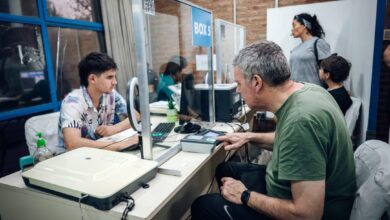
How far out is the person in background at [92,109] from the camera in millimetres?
1485

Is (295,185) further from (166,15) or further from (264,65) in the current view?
(166,15)

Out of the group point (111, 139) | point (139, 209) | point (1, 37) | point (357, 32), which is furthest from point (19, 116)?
point (357, 32)

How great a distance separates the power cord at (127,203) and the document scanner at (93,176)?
0.01 m

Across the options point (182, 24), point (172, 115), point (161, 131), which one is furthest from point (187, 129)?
point (182, 24)

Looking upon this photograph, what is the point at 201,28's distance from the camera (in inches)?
70.9

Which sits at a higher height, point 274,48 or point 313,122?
point 274,48

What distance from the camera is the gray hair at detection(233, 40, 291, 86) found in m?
1.02

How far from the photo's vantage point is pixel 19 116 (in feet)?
8.85

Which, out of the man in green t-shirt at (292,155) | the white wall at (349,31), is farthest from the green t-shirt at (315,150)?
the white wall at (349,31)

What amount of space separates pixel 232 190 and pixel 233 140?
408 millimetres

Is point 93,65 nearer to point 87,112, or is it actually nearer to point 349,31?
point 87,112

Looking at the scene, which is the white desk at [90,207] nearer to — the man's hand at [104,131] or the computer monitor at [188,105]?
the computer monitor at [188,105]

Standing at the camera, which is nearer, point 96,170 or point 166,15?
point 96,170

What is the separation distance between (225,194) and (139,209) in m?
0.41
